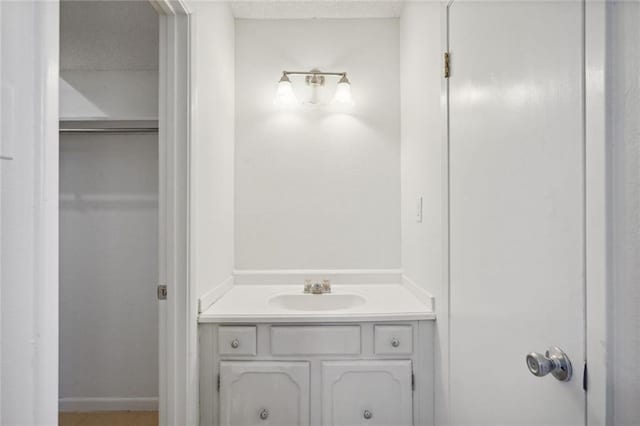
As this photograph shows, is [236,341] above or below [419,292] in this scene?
below

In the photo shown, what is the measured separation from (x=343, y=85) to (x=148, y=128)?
1.27 meters

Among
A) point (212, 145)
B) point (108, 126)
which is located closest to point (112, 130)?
point (108, 126)

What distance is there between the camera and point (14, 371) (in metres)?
0.59

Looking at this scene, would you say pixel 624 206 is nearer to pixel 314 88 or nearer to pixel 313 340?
pixel 313 340

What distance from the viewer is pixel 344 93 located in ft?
6.74

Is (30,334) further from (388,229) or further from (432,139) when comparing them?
(388,229)

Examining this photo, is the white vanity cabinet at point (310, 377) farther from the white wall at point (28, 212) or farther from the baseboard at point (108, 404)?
the baseboard at point (108, 404)

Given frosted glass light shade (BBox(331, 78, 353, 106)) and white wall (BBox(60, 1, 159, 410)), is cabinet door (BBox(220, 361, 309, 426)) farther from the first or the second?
frosted glass light shade (BBox(331, 78, 353, 106))

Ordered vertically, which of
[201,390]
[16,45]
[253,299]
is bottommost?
[201,390]

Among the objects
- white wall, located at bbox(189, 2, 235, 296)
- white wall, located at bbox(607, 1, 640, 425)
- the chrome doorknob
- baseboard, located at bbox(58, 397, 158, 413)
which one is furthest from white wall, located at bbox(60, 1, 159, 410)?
white wall, located at bbox(607, 1, 640, 425)

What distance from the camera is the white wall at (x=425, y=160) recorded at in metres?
1.44

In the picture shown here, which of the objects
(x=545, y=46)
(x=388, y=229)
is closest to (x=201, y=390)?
(x=388, y=229)

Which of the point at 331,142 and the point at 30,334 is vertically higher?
the point at 331,142

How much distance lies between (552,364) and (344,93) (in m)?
1.72
